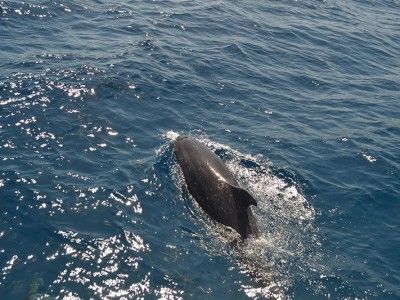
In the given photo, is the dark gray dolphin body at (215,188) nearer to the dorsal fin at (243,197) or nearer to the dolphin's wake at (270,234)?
the dorsal fin at (243,197)

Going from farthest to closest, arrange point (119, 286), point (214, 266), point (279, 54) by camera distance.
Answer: point (279, 54)
point (214, 266)
point (119, 286)

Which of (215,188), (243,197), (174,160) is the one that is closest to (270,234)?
(243,197)

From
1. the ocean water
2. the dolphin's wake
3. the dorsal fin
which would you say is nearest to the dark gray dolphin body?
the dorsal fin

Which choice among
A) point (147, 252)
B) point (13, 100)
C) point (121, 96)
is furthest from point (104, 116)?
point (147, 252)

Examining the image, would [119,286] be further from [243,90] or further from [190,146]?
[243,90]

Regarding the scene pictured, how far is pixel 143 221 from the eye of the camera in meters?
14.5

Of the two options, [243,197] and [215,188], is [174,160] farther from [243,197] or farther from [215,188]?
[243,197]

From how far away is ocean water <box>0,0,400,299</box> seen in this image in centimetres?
1311

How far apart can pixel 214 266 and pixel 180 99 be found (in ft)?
31.6

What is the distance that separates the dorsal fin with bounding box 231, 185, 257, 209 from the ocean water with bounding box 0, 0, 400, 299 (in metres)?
0.96

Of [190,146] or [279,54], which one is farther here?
[279,54]

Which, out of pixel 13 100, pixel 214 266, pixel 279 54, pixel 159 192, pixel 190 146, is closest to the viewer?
pixel 214 266

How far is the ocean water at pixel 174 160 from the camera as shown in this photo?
516 inches

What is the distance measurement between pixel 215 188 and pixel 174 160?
2.45 metres
